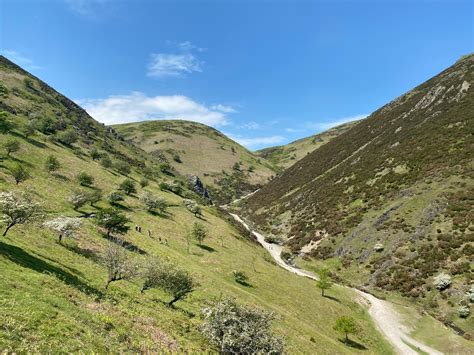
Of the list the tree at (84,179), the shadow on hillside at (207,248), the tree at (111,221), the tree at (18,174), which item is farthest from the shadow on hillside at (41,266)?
the tree at (84,179)

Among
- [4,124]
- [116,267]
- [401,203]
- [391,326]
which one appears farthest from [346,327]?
[4,124]

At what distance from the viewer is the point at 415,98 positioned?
118062 mm

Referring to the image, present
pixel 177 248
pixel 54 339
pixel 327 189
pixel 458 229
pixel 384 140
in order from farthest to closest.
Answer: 1. pixel 384 140
2. pixel 327 189
3. pixel 458 229
4. pixel 177 248
5. pixel 54 339

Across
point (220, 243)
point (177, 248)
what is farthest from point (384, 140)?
point (177, 248)

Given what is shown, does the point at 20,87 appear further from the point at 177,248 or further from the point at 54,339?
the point at 54,339

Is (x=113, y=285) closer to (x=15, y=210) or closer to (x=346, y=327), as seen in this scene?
(x=15, y=210)

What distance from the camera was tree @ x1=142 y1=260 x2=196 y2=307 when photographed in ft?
82.4

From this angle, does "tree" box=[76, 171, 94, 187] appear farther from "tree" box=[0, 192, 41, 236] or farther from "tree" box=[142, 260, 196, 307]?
"tree" box=[142, 260, 196, 307]

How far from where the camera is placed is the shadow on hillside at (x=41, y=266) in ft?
67.2

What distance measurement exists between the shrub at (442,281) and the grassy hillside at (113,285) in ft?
42.1

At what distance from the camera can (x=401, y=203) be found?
6962 centimetres

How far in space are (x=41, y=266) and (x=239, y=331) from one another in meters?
13.9

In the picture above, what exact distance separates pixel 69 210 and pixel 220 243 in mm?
26538

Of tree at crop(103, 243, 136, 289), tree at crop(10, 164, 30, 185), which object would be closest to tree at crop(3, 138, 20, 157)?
tree at crop(10, 164, 30, 185)
